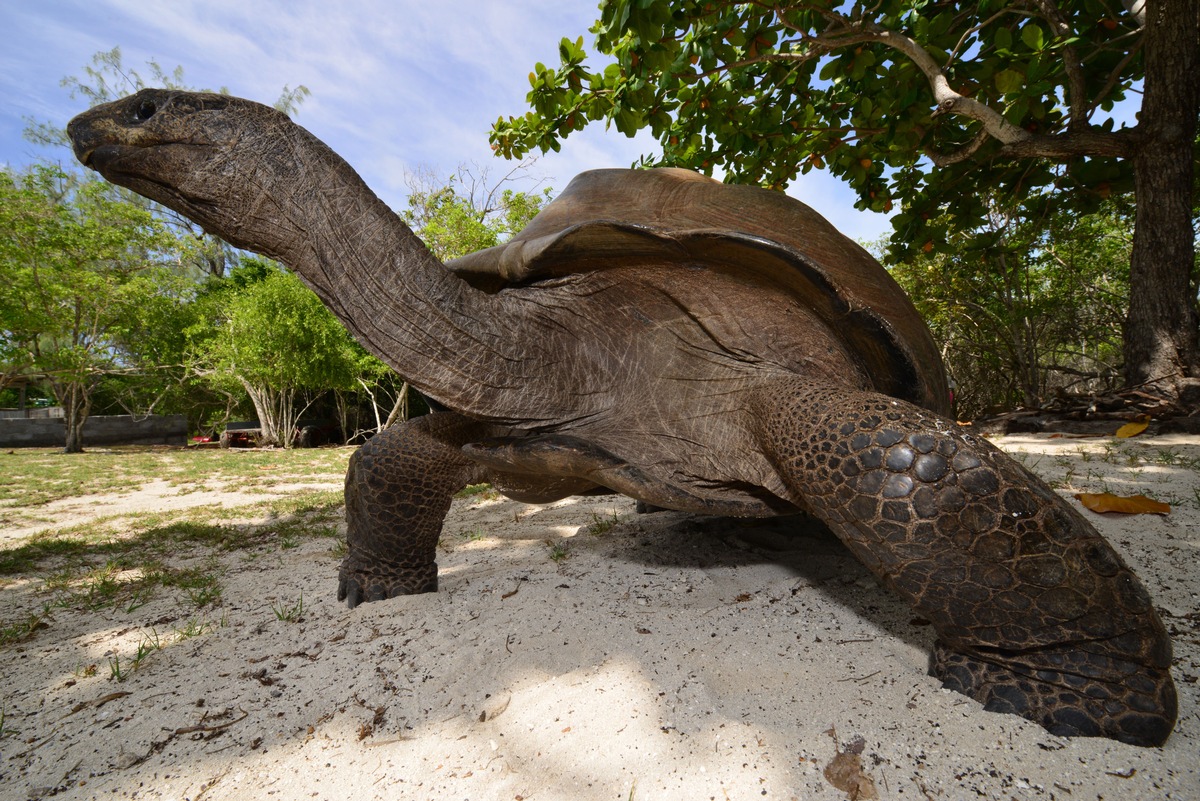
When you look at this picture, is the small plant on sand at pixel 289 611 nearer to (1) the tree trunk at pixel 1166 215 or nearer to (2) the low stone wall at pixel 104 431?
(1) the tree trunk at pixel 1166 215

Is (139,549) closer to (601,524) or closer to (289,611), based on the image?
(289,611)

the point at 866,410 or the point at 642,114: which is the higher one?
the point at 642,114

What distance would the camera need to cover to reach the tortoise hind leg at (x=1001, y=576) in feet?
4.18

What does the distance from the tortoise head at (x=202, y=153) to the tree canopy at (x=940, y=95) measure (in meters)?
2.71

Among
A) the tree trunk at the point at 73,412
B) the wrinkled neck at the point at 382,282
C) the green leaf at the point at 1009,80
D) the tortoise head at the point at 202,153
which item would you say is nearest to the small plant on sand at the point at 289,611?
the wrinkled neck at the point at 382,282

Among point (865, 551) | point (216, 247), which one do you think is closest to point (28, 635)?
point (865, 551)

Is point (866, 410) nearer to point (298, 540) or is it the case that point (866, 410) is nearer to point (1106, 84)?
point (298, 540)

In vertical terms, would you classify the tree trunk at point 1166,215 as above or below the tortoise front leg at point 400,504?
above

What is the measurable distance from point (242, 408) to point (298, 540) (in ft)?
66.7

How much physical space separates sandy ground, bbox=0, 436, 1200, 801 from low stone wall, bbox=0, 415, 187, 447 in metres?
17.9

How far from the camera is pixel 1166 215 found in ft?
15.6

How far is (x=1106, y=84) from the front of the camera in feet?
15.9

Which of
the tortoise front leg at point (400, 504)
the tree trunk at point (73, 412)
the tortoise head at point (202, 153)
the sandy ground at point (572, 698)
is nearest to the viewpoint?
the sandy ground at point (572, 698)

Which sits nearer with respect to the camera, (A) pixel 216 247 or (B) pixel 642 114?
(B) pixel 642 114
